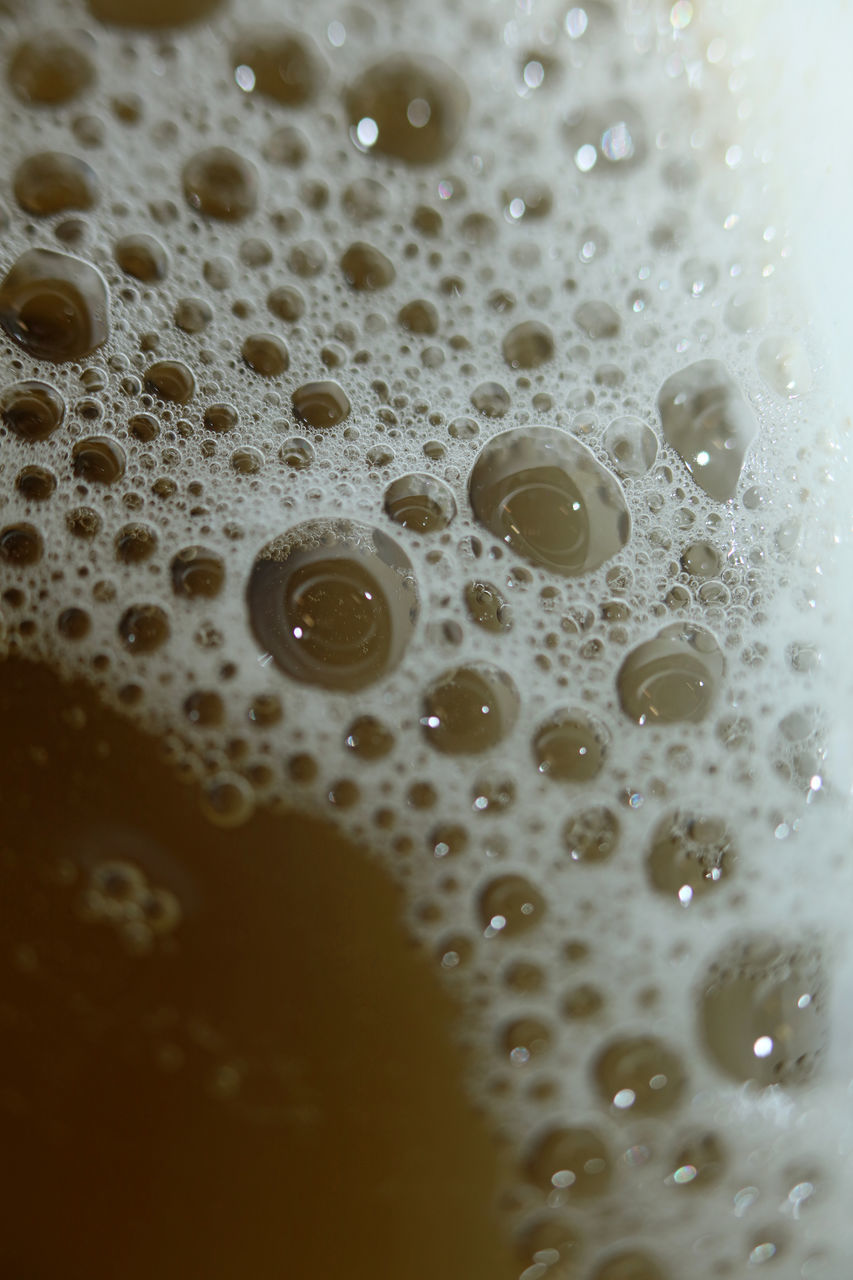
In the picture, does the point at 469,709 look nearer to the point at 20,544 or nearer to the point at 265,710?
the point at 265,710

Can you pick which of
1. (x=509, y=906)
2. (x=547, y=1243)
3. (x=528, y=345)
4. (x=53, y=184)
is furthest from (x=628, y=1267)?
(x=53, y=184)

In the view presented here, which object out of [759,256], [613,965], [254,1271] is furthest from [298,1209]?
[759,256]

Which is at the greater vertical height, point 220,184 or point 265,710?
point 220,184

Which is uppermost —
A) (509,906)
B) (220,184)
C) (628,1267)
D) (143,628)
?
(220,184)

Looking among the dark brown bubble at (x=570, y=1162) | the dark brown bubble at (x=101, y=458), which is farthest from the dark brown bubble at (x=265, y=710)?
the dark brown bubble at (x=570, y=1162)

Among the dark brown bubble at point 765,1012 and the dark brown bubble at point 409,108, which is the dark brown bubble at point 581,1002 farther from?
the dark brown bubble at point 409,108

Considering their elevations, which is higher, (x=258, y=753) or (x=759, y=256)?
(x=759, y=256)

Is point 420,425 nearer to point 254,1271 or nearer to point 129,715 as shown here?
point 129,715
